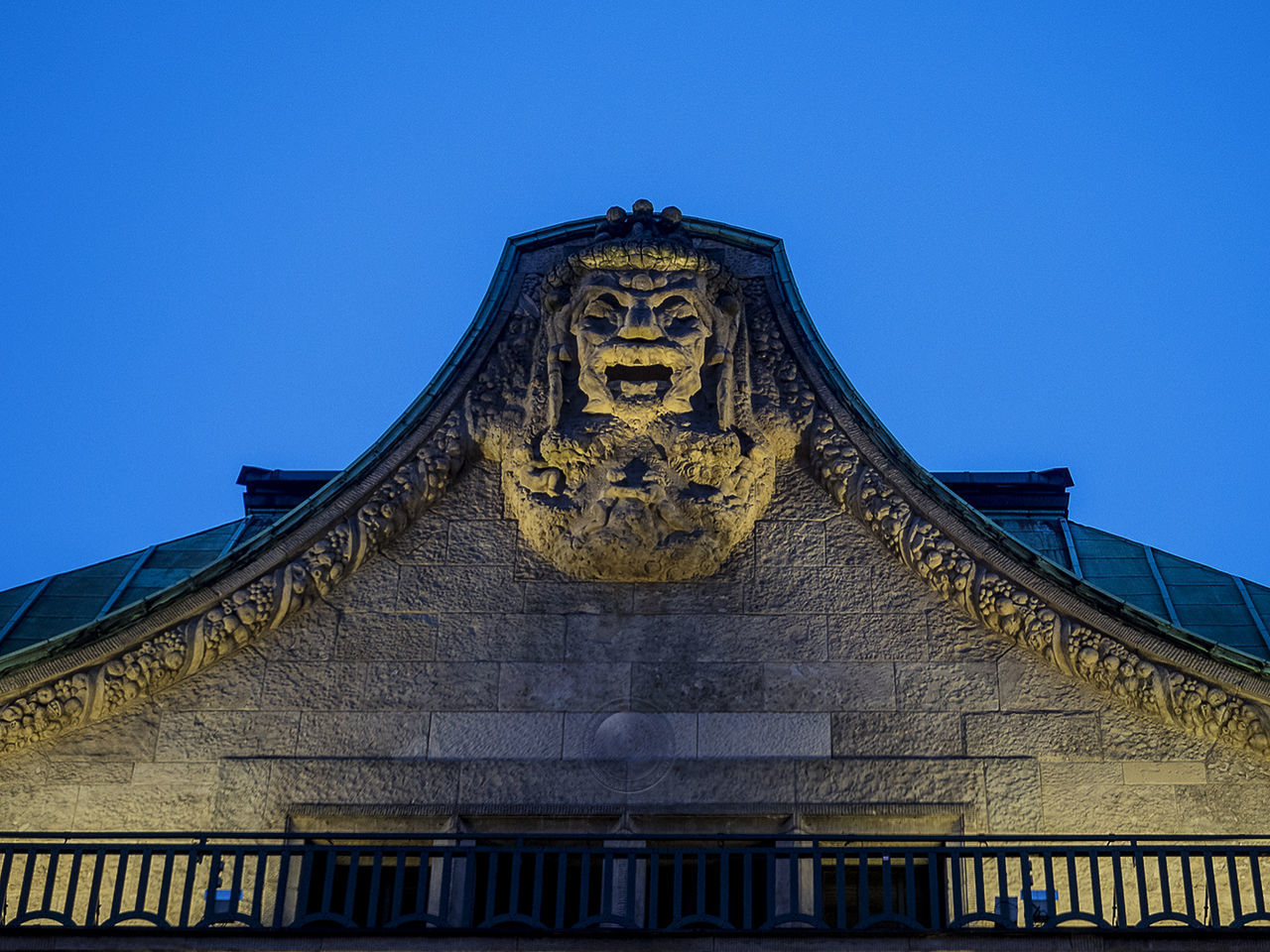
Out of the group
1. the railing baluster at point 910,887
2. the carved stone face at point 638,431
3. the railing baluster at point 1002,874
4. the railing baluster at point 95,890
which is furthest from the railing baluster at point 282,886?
the railing baluster at point 1002,874

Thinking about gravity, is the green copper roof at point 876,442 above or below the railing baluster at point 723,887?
above

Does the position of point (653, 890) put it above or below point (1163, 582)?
below

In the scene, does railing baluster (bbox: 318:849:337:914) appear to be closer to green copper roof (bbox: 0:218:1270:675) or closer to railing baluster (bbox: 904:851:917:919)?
green copper roof (bbox: 0:218:1270:675)

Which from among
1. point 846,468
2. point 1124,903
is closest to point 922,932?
point 1124,903

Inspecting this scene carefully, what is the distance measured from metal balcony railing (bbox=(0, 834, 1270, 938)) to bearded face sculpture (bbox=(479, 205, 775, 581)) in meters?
2.67

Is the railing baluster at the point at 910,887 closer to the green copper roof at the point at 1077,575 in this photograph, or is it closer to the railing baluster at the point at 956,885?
the railing baluster at the point at 956,885

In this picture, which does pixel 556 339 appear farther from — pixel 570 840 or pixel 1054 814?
pixel 1054 814

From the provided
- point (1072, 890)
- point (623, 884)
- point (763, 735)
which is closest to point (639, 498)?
point (763, 735)

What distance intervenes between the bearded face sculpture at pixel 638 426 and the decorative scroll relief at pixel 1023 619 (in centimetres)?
69

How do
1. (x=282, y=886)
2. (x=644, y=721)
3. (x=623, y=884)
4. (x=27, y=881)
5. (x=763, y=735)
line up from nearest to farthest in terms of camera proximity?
(x=27, y=881)
(x=282, y=886)
(x=623, y=884)
(x=763, y=735)
(x=644, y=721)

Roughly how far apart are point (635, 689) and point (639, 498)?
164 centimetres

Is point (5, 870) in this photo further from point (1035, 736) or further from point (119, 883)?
point (1035, 736)

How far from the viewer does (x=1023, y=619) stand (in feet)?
54.8

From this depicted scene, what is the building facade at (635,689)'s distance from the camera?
50.6 feet
